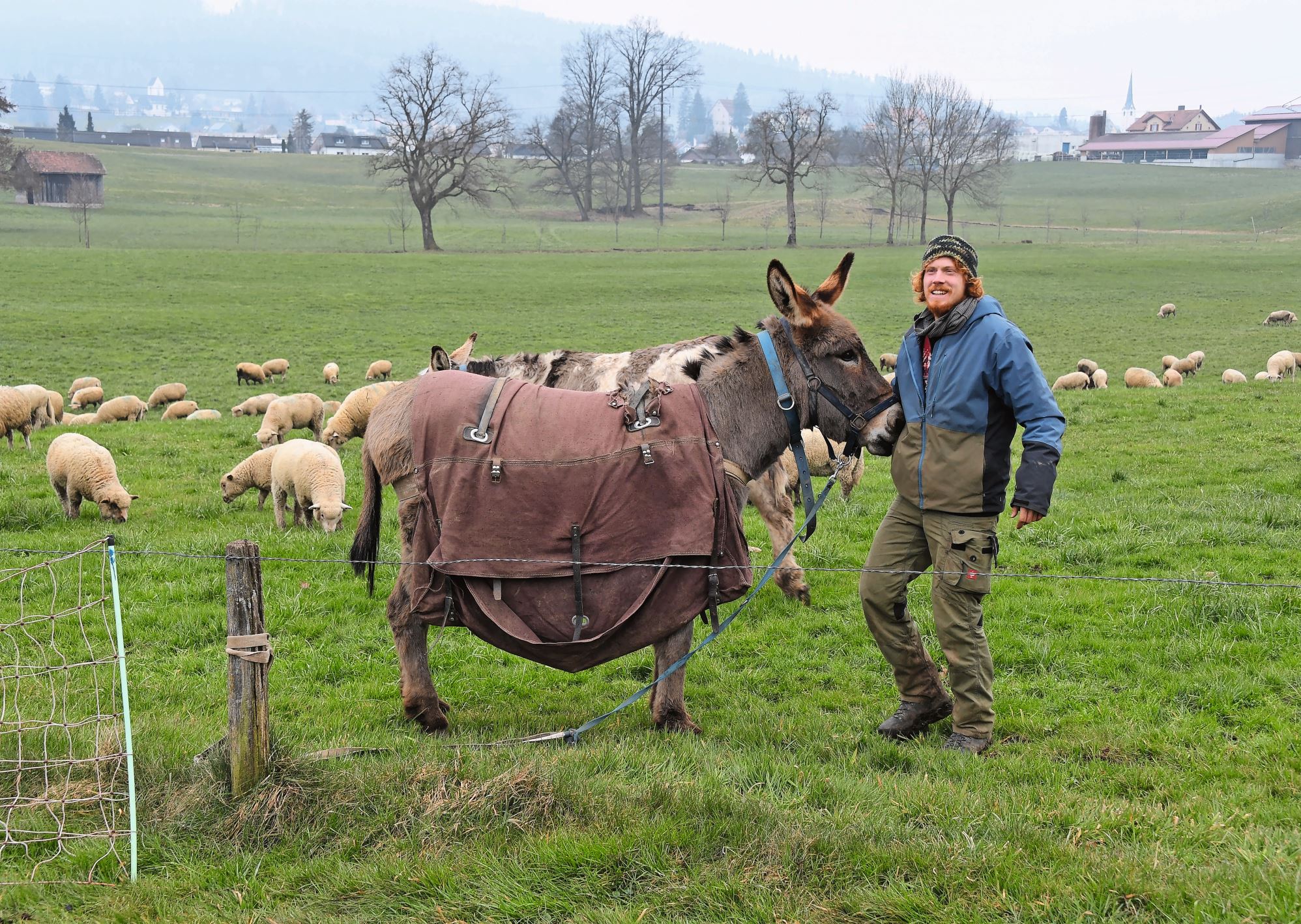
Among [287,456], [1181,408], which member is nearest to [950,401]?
[287,456]

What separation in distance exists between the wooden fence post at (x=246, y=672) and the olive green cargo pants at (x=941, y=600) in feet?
9.60

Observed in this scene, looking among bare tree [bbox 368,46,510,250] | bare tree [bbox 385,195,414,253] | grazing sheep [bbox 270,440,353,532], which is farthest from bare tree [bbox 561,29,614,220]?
grazing sheep [bbox 270,440,353,532]

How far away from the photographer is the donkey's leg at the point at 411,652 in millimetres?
5421

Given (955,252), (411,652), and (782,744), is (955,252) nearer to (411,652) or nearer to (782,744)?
(782,744)

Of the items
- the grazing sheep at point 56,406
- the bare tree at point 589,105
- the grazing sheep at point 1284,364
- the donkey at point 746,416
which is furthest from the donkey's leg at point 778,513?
the bare tree at point 589,105

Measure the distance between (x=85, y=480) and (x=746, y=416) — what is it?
26.5 ft

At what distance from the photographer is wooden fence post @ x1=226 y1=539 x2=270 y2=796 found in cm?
411

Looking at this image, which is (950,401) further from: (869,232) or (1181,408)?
(869,232)

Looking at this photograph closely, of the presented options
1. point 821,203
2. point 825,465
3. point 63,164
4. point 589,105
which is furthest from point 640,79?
point 825,465

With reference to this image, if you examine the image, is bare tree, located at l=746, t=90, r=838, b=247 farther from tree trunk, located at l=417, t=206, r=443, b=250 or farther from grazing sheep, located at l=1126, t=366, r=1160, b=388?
grazing sheep, located at l=1126, t=366, r=1160, b=388

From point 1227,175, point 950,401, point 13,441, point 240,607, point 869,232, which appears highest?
point 1227,175

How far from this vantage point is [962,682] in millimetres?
5102

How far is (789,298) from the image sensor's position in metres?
5.35

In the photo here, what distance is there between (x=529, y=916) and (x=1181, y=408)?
15209 mm
